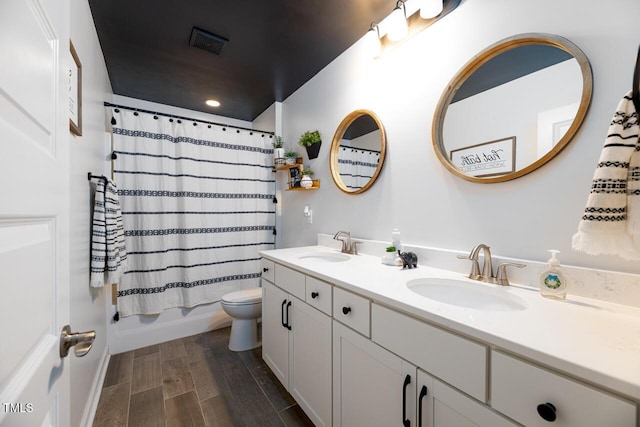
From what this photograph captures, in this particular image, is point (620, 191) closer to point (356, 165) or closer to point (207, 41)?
point (356, 165)

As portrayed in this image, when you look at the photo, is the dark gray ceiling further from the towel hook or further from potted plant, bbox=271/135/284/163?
the towel hook

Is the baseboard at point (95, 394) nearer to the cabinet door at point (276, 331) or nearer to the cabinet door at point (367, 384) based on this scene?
the cabinet door at point (276, 331)

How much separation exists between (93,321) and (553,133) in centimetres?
254

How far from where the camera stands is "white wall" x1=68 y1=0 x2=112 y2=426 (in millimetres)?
1201

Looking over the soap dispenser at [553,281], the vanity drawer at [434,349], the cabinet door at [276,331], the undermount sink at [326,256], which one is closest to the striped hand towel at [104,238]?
the cabinet door at [276,331]

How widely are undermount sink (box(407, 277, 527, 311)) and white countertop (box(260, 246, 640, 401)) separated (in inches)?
1.2

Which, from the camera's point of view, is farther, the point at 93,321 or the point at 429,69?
the point at 93,321

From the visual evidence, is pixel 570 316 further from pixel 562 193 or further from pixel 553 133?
pixel 553 133

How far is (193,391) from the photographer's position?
5.48 feet

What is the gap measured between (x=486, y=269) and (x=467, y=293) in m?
0.13

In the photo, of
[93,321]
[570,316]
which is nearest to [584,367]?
[570,316]

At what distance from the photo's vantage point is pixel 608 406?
512mm

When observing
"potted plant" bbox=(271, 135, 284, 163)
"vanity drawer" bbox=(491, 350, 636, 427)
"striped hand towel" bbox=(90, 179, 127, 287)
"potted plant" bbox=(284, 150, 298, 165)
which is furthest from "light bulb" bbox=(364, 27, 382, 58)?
"striped hand towel" bbox=(90, 179, 127, 287)

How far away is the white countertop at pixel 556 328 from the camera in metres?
0.53
